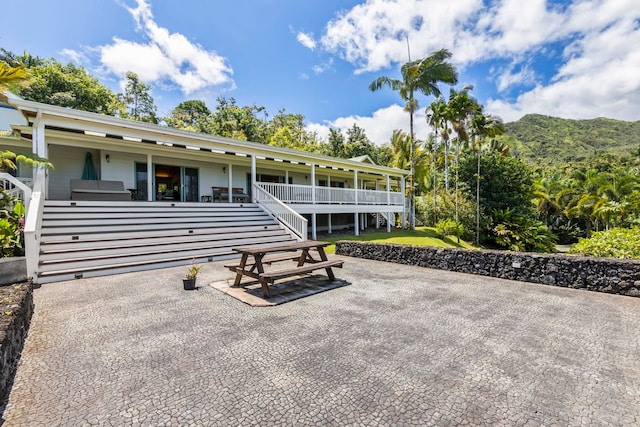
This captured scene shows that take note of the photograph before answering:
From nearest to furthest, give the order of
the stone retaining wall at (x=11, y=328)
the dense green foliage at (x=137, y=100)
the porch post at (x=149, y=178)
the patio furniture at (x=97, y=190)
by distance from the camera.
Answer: the stone retaining wall at (x=11, y=328)
the patio furniture at (x=97, y=190)
the porch post at (x=149, y=178)
the dense green foliage at (x=137, y=100)

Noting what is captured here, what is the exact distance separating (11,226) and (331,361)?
7.01 metres

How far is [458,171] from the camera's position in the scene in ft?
71.0

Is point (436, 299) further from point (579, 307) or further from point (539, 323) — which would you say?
point (579, 307)

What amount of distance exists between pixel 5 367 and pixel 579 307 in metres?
7.12

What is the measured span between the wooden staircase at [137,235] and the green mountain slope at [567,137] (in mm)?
64552

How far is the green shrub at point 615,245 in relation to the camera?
22.5ft

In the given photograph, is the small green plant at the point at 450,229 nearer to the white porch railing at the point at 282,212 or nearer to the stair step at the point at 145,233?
the white porch railing at the point at 282,212

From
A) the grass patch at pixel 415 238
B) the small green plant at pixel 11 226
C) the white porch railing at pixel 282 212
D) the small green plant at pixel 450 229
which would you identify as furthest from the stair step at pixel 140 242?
the small green plant at pixel 450 229

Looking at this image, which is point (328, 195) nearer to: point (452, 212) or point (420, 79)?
point (452, 212)

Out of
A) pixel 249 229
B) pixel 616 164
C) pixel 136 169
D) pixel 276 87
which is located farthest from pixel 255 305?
pixel 616 164

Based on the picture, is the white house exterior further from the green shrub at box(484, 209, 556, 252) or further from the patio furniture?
the green shrub at box(484, 209, 556, 252)

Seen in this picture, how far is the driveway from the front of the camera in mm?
2121

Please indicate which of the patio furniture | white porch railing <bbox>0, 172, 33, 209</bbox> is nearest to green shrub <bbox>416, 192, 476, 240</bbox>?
the patio furniture

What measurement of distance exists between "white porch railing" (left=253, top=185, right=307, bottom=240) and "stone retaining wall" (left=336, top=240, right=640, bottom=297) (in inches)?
141
